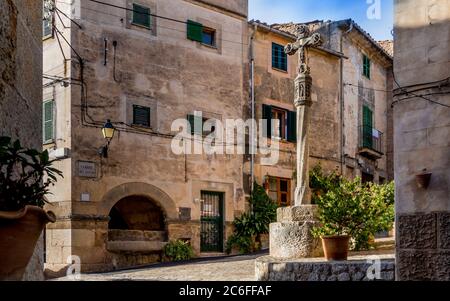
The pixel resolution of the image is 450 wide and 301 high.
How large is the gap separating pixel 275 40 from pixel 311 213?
939cm

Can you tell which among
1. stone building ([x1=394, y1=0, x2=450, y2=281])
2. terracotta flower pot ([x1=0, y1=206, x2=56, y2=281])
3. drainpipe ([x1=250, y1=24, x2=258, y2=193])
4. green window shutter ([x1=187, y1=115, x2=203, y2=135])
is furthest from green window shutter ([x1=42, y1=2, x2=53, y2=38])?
terracotta flower pot ([x1=0, y1=206, x2=56, y2=281])

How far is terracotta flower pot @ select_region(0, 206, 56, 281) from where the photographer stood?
2.40 m

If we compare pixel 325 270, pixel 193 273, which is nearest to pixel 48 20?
pixel 193 273

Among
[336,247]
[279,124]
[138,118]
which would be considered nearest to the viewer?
[336,247]

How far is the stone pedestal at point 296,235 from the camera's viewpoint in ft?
31.7

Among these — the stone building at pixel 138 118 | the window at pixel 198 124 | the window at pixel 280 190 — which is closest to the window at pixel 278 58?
the stone building at pixel 138 118

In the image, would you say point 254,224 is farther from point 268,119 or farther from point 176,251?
point 268,119

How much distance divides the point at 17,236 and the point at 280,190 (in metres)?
15.8

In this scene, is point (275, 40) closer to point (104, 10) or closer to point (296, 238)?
point (104, 10)

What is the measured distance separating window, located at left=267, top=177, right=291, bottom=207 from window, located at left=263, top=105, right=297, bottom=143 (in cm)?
138

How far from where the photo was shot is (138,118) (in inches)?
574

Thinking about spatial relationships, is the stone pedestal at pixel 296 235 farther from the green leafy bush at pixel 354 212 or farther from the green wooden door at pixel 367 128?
the green wooden door at pixel 367 128

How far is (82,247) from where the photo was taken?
13.1 m
